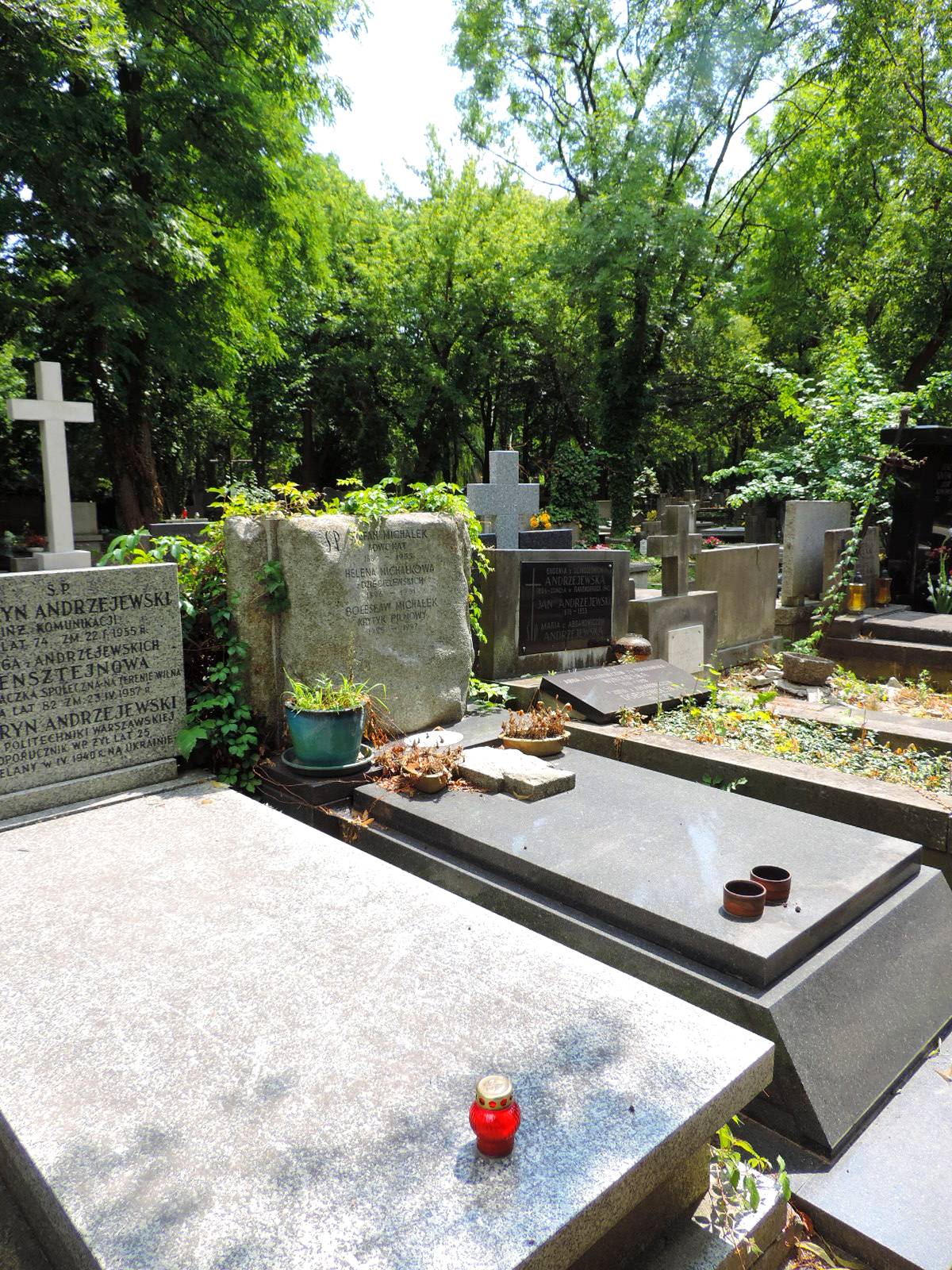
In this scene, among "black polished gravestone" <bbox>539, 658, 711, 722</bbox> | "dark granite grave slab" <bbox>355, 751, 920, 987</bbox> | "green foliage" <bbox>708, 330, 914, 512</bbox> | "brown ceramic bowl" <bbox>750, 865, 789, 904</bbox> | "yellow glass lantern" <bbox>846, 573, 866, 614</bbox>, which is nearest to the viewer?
"dark granite grave slab" <bbox>355, 751, 920, 987</bbox>

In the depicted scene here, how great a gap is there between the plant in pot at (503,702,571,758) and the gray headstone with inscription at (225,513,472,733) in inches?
23.1

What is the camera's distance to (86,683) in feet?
13.5

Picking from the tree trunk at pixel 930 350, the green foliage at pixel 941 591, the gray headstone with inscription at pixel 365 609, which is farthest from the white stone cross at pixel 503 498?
the tree trunk at pixel 930 350

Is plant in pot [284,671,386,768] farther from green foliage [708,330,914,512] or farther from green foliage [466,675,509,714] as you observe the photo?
green foliage [708,330,914,512]

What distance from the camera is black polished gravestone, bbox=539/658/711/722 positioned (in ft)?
19.3

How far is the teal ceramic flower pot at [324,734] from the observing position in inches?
174

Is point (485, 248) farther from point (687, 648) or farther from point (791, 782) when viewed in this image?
point (791, 782)

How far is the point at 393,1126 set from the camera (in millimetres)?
1958

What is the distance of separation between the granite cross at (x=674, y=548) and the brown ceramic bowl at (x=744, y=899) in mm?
4864

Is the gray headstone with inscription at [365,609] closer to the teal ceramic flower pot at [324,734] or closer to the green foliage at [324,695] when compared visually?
the green foliage at [324,695]

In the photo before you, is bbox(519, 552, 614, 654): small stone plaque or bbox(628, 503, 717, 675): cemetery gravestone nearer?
bbox(519, 552, 614, 654): small stone plaque

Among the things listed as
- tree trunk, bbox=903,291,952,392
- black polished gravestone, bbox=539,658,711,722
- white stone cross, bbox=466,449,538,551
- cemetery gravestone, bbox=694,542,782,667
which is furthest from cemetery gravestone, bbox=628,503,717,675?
tree trunk, bbox=903,291,952,392

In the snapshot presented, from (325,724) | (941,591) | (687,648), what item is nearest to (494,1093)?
(325,724)

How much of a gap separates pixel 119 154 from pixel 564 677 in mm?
11329
